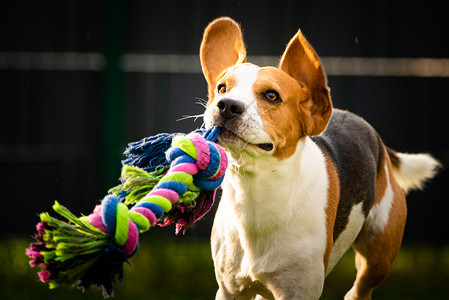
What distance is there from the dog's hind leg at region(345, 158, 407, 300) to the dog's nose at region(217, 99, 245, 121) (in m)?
1.80

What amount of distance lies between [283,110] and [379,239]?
1604 millimetres

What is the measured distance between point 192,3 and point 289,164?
4.62 m

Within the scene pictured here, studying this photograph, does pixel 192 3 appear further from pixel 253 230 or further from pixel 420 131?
pixel 253 230

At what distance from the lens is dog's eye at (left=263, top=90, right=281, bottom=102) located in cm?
339

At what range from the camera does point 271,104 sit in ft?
11.1

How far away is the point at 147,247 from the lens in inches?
261

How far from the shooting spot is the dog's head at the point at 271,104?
321cm

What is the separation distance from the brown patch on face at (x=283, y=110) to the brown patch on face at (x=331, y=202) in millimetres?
452

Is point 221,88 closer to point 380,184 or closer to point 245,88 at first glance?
point 245,88

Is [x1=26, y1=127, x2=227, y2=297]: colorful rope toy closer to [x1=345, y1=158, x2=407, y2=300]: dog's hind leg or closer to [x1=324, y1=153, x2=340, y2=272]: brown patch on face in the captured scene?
[x1=324, y1=153, x2=340, y2=272]: brown patch on face

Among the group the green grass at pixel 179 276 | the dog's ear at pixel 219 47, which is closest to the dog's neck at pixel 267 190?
the dog's ear at pixel 219 47

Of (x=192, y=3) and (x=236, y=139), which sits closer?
(x=236, y=139)

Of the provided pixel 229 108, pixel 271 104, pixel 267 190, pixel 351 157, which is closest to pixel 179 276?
pixel 351 157

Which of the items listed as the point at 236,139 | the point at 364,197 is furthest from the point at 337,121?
the point at 236,139
